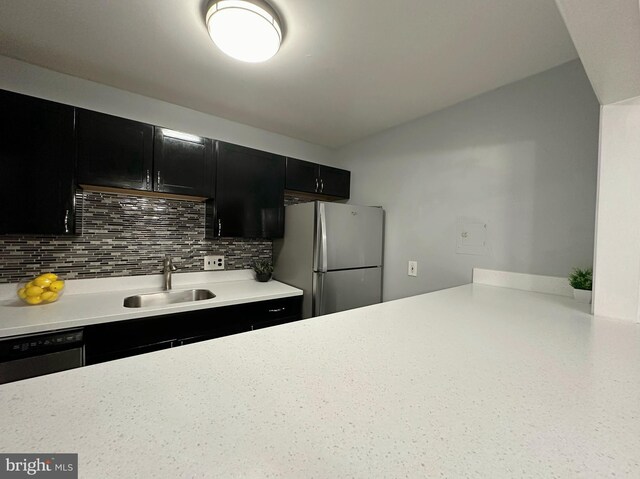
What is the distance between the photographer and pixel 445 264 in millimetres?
1969

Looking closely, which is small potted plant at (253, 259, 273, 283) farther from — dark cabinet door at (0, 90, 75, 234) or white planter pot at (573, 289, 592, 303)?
white planter pot at (573, 289, 592, 303)

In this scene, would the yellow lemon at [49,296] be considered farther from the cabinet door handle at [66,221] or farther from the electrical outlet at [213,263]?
the electrical outlet at [213,263]

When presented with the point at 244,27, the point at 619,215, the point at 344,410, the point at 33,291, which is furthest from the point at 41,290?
the point at 619,215

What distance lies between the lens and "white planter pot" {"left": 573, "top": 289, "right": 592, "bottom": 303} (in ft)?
4.03

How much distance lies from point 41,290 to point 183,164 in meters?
1.07

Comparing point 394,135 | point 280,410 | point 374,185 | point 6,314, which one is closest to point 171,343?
point 6,314

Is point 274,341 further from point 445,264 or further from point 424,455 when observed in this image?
point 445,264

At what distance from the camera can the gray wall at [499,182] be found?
1424 millimetres

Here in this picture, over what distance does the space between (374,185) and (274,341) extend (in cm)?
209

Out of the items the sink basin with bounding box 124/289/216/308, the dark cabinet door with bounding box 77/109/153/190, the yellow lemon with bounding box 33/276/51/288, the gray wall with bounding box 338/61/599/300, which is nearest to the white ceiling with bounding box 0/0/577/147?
the gray wall with bounding box 338/61/599/300

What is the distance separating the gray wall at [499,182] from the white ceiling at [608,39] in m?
0.57

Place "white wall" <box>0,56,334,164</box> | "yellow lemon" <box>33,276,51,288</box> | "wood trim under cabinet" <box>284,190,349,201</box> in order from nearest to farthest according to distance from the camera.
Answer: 1. "yellow lemon" <box>33,276,51,288</box>
2. "white wall" <box>0,56,334,164</box>
3. "wood trim under cabinet" <box>284,190,349,201</box>

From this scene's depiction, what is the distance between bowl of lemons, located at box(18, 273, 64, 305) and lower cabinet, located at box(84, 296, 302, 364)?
1.36 ft

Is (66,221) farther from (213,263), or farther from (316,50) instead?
(316,50)
